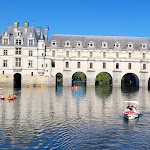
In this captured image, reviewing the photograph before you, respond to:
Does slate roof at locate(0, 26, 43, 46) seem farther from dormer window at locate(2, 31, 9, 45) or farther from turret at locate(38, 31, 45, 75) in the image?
turret at locate(38, 31, 45, 75)

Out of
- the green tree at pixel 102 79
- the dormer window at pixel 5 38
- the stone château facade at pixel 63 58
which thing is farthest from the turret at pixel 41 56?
the green tree at pixel 102 79

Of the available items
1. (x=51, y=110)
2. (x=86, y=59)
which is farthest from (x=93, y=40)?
(x=51, y=110)

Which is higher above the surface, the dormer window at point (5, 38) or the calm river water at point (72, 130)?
the dormer window at point (5, 38)

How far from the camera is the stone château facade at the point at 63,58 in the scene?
79.9m

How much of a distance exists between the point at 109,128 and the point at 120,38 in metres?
64.5

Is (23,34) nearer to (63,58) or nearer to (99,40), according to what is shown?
(63,58)

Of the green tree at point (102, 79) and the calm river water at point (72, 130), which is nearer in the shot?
the calm river water at point (72, 130)

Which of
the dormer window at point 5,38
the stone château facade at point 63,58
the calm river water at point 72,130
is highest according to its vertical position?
the dormer window at point 5,38

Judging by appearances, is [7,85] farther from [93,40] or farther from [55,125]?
[55,125]

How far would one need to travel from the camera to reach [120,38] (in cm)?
8669

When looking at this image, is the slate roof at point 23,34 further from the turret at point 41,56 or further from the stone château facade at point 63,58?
the turret at point 41,56

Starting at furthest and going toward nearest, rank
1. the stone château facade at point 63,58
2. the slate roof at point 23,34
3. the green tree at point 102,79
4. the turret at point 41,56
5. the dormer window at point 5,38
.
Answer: the green tree at point 102,79
the slate roof at point 23,34
the stone château facade at point 63,58
the dormer window at point 5,38
the turret at point 41,56

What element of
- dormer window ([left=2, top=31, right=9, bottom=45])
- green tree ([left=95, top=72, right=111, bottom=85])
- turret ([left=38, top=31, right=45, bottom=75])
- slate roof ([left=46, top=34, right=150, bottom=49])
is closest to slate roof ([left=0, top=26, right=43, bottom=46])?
→ dormer window ([left=2, top=31, right=9, bottom=45])

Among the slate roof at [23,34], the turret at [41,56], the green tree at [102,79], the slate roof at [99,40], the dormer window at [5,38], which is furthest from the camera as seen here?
the green tree at [102,79]
